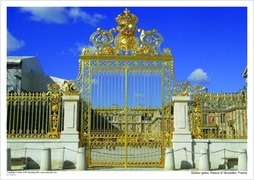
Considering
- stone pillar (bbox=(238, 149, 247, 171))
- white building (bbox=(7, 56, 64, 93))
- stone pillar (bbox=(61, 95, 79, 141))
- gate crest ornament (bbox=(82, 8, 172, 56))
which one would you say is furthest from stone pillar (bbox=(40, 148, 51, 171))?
white building (bbox=(7, 56, 64, 93))

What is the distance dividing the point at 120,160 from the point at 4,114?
3.77 m

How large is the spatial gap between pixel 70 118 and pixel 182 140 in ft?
11.5

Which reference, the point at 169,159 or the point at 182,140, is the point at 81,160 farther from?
the point at 182,140

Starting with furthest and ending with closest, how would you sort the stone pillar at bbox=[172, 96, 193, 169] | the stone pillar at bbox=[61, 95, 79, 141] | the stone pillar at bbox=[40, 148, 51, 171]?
the stone pillar at bbox=[61, 95, 79, 141] < the stone pillar at bbox=[172, 96, 193, 169] < the stone pillar at bbox=[40, 148, 51, 171]

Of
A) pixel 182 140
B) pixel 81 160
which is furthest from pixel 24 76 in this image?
pixel 182 140

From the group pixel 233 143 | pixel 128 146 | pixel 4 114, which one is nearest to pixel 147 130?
pixel 128 146

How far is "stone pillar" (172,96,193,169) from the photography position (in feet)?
39.6

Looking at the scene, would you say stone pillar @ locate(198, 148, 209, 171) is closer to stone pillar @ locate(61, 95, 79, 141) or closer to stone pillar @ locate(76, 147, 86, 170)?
stone pillar @ locate(76, 147, 86, 170)

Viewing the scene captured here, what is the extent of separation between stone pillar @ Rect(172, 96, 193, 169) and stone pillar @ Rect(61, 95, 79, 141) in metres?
3.05

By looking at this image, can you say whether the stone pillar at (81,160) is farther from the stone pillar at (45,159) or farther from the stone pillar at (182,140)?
the stone pillar at (182,140)

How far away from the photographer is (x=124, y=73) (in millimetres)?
12430

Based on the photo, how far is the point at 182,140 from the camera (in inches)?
476

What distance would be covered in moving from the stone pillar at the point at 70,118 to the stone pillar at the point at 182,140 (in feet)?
10.0

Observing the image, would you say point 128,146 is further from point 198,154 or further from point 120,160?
point 198,154
